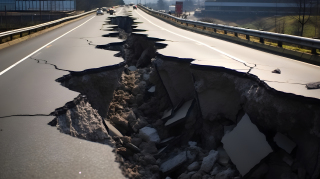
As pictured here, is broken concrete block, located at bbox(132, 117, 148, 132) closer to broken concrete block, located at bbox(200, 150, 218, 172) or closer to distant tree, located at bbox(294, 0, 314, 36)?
broken concrete block, located at bbox(200, 150, 218, 172)

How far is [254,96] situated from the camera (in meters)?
5.79

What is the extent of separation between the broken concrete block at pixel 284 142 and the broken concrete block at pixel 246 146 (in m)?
0.21

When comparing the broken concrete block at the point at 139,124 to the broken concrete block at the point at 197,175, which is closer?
the broken concrete block at the point at 197,175

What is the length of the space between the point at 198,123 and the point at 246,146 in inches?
97.3

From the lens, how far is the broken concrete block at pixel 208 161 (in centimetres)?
525

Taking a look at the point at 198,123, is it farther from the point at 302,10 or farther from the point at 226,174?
the point at 302,10

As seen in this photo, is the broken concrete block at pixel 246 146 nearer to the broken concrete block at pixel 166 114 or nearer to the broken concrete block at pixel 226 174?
the broken concrete block at pixel 226 174

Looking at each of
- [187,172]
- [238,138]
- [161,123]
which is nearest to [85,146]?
[187,172]

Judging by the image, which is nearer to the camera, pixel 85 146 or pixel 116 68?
pixel 85 146

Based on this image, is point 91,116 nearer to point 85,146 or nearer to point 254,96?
point 85,146

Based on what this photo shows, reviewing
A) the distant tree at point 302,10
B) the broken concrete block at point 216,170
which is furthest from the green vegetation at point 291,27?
the broken concrete block at point 216,170

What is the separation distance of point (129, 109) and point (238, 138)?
4373 mm

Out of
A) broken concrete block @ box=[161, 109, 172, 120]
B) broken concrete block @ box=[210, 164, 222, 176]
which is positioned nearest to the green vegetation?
broken concrete block @ box=[161, 109, 172, 120]

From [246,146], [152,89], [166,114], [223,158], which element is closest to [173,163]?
[223,158]
